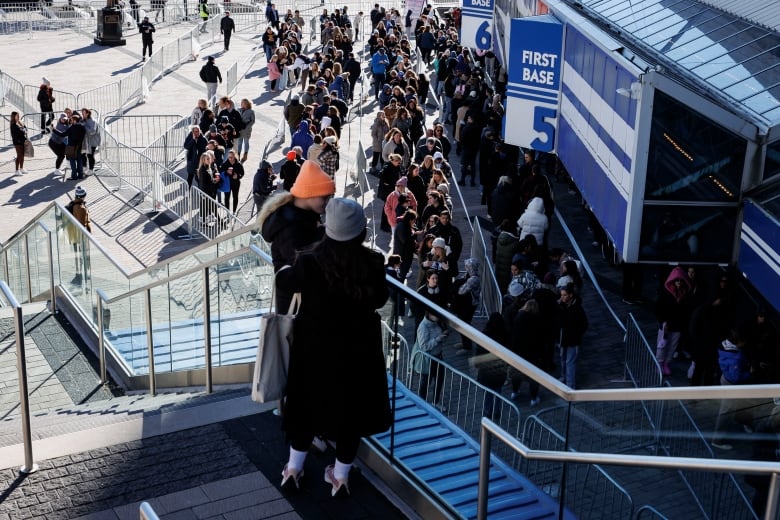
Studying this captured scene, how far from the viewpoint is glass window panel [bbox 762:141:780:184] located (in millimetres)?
13820

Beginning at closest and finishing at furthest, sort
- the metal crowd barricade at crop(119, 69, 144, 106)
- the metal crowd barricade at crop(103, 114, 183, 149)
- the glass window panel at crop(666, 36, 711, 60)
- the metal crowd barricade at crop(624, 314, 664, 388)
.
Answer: the metal crowd barricade at crop(624, 314, 664, 388), the glass window panel at crop(666, 36, 711, 60), the metal crowd barricade at crop(103, 114, 183, 149), the metal crowd barricade at crop(119, 69, 144, 106)

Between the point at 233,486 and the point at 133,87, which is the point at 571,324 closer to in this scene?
the point at 233,486

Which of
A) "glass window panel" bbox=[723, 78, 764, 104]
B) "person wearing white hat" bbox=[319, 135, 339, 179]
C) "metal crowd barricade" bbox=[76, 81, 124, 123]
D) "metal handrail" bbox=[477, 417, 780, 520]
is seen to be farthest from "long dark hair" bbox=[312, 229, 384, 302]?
"metal crowd barricade" bbox=[76, 81, 124, 123]

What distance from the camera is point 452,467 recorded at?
577cm

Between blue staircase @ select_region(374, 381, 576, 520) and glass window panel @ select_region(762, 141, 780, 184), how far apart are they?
9.04 metres

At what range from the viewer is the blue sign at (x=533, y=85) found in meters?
15.6

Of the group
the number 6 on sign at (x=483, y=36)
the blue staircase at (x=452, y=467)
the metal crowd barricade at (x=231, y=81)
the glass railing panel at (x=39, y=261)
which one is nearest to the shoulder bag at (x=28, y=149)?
the metal crowd barricade at (x=231, y=81)

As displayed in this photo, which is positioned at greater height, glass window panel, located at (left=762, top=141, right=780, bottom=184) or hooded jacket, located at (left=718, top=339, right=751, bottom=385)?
glass window panel, located at (left=762, top=141, right=780, bottom=184)

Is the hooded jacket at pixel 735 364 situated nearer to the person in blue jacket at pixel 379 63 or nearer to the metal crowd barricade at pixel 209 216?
the metal crowd barricade at pixel 209 216

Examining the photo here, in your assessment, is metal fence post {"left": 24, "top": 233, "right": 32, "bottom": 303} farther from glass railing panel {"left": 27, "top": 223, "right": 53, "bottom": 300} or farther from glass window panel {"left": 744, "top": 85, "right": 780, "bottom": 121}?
glass window panel {"left": 744, "top": 85, "right": 780, "bottom": 121}

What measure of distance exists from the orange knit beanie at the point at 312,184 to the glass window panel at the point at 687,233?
8788 millimetres

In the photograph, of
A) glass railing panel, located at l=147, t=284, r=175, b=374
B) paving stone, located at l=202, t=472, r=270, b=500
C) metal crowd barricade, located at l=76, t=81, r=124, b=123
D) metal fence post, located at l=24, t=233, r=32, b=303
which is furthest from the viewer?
metal crowd barricade, located at l=76, t=81, r=124, b=123

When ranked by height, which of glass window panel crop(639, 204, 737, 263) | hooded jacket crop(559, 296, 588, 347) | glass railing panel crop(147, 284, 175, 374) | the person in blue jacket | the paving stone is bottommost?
the person in blue jacket

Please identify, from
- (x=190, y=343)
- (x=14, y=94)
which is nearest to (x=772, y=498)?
(x=190, y=343)
